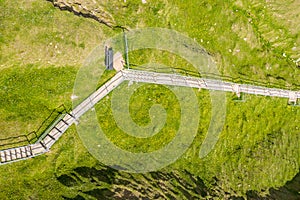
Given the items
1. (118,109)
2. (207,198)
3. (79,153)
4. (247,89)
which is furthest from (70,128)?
(247,89)

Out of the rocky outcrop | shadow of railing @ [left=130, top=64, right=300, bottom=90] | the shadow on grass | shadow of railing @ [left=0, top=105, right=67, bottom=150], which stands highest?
the rocky outcrop

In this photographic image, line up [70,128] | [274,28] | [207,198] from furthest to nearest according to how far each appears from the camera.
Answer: [274,28]
[207,198]
[70,128]

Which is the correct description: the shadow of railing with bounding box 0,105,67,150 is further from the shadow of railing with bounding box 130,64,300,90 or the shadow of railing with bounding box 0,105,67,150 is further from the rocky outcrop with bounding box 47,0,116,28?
the rocky outcrop with bounding box 47,0,116,28

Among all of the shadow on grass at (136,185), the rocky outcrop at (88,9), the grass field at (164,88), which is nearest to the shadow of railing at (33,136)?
the grass field at (164,88)

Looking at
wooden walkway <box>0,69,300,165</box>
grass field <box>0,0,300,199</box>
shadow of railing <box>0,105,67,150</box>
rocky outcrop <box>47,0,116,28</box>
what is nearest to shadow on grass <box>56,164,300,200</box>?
grass field <box>0,0,300,199</box>

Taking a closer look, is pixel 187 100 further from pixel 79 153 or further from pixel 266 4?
pixel 266 4

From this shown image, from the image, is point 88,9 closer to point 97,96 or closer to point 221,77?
point 97,96

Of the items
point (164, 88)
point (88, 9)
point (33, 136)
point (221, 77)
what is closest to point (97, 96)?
point (33, 136)
